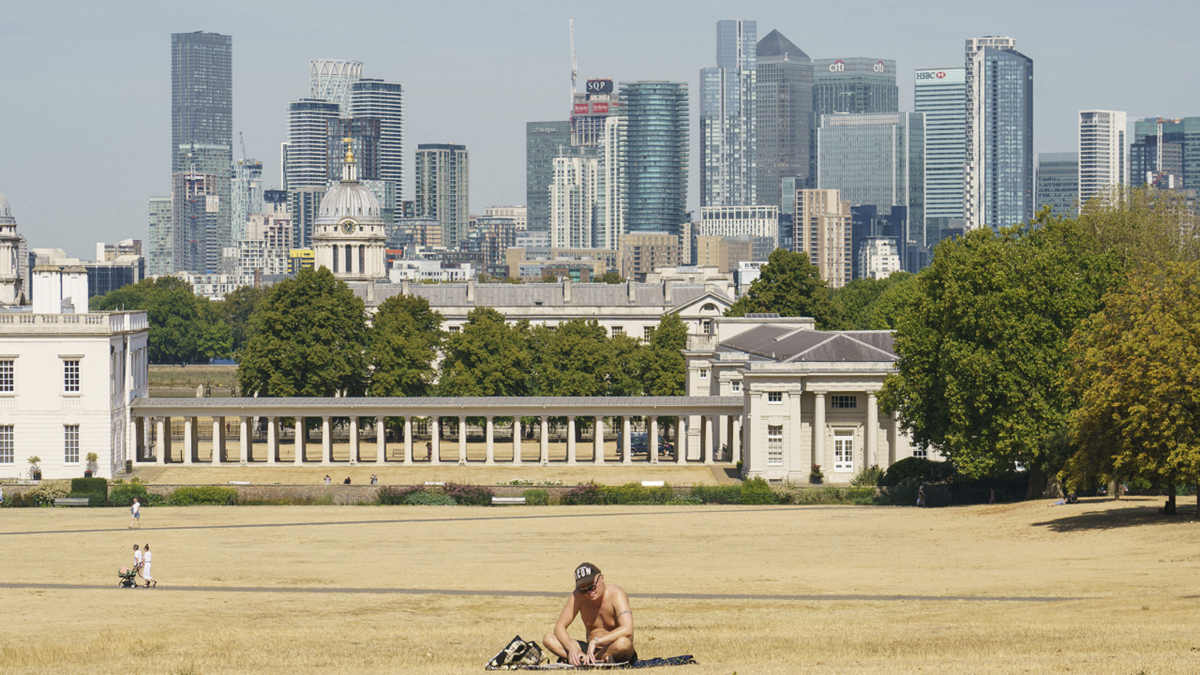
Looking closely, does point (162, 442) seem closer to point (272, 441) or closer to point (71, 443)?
point (272, 441)

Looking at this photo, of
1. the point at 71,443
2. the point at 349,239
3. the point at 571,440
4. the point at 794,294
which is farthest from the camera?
the point at 349,239

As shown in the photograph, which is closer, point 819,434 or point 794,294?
point 819,434

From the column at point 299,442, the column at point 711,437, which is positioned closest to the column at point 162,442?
the column at point 299,442

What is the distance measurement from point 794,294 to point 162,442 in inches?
1906

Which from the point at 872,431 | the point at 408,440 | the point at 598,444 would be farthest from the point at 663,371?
the point at 872,431

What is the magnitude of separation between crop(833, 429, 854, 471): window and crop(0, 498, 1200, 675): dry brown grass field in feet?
46.7

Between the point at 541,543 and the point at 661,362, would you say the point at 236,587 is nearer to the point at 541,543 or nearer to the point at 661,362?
the point at 541,543

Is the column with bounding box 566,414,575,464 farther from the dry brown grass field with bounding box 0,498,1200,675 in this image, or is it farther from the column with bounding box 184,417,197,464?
the dry brown grass field with bounding box 0,498,1200,675

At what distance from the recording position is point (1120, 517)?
52375 mm

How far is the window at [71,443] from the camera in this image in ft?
266

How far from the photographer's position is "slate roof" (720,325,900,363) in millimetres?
79062

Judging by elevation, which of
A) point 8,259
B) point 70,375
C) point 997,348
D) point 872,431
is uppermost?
Answer: point 8,259

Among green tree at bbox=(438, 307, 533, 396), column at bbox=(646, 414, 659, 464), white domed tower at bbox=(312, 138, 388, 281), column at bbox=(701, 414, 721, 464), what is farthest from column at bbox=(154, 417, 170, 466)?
white domed tower at bbox=(312, 138, 388, 281)

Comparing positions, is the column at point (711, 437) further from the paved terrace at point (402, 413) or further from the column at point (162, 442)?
the column at point (162, 442)
